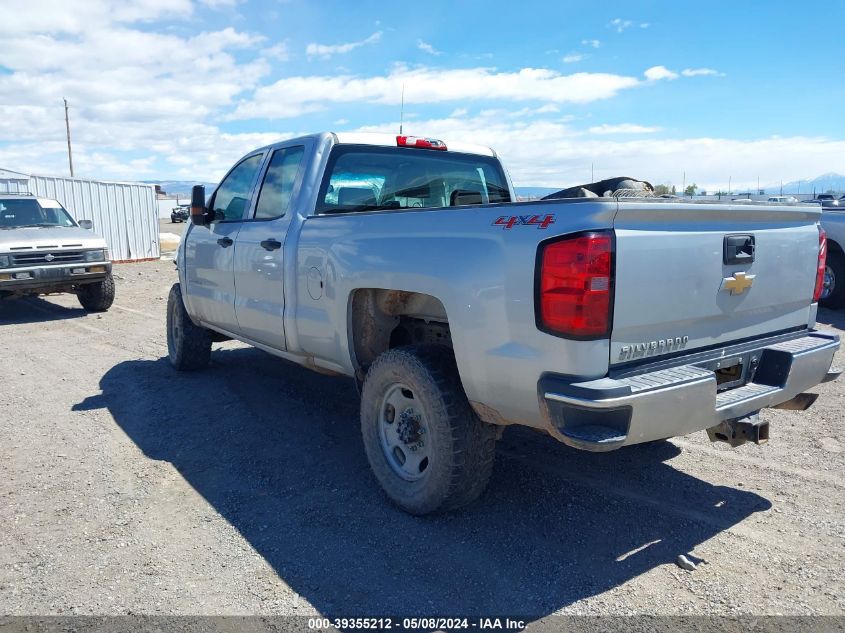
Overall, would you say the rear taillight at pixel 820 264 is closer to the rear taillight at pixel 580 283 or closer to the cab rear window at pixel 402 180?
the rear taillight at pixel 580 283

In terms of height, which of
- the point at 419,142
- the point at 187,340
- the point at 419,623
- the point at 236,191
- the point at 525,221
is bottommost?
the point at 419,623

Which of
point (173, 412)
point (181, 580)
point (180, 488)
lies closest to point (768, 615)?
point (181, 580)

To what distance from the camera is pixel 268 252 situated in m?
4.65

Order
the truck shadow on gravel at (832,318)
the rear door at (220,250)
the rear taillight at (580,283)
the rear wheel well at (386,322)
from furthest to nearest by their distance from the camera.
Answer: the truck shadow on gravel at (832,318) → the rear door at (220,250) → the rear wheel well at (386,322) → the rear taillight at (580,283)

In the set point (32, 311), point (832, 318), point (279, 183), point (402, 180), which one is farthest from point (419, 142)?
point (32, 311)

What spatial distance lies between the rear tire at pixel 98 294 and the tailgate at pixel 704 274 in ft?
32.3

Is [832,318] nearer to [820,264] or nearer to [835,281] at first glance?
[835,281]

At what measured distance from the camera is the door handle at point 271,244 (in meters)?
4.51

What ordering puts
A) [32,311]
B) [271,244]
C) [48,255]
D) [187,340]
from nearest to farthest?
[271,244] < [187,340] < [48,255] < [32,311]

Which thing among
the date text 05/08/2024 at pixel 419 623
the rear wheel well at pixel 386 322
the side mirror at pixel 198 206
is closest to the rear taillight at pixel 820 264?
the rear wheel well at pixel 386 322

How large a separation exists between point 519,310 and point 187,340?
452cm

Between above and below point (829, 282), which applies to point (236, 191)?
above

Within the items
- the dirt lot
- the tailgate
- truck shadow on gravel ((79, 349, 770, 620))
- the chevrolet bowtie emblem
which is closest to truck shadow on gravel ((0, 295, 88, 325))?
the dirt lot

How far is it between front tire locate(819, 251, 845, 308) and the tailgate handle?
24.1ft
